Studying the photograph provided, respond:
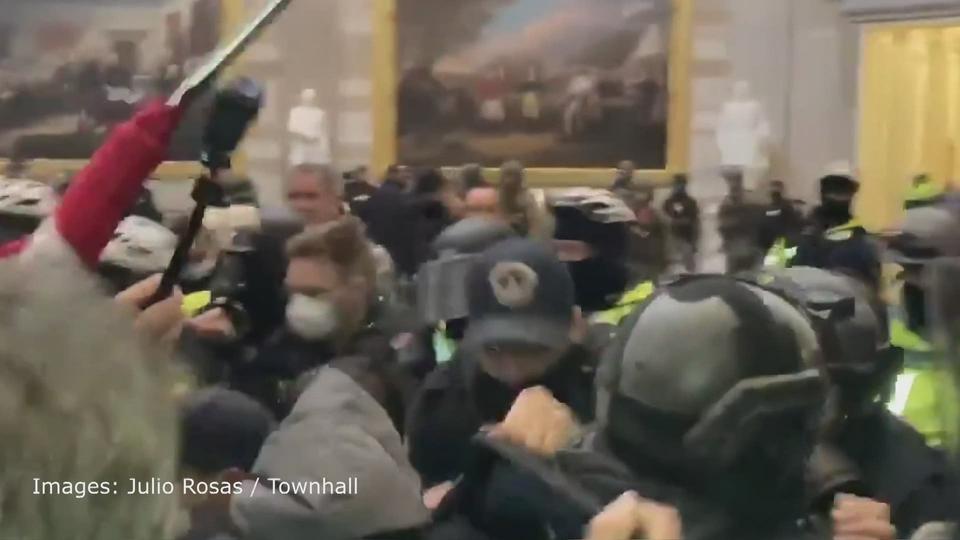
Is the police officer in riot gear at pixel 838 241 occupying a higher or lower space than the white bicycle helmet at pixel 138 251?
lower

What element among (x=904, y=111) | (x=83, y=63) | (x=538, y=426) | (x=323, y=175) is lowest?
(x=538, y=426)

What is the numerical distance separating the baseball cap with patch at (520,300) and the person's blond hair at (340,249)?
309 mm

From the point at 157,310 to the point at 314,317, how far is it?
808 mm

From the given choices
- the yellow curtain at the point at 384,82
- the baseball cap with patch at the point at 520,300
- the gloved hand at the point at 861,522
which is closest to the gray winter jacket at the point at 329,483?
the baseball cap with patch at the point at 520,300

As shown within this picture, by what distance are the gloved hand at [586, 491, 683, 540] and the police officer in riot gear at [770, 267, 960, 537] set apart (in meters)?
0.78

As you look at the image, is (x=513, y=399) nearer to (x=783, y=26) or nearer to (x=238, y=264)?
(x=238, y=264)

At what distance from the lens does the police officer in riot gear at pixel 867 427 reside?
2449mm

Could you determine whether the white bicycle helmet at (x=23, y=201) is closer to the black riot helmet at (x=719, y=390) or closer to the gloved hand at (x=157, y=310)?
the gloved hand at (x=157, y=310)

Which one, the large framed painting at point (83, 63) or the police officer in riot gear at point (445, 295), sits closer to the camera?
the police officer in riot gear at point (445, 295)

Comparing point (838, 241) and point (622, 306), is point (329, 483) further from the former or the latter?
point (838, 241)

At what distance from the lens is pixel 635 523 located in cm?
167

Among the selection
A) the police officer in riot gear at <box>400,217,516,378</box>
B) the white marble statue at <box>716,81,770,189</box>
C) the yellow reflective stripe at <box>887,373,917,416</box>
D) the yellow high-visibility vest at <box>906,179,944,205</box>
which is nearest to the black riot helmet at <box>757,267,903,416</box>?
the yellow reflective stripe at <box>887,373,917,416</box>

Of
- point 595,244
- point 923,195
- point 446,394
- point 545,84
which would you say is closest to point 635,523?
point 446,394

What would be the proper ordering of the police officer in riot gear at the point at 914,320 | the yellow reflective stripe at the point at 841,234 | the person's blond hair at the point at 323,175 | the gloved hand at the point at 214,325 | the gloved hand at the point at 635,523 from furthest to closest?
the yellow reflective stripe at the point at 841,234
the person's blond hair at the point at 323,175
the gloved hand at the point at 214,325
the police officer in riot gear at the point at 914,320
the gloved hand at the point at 635,523
